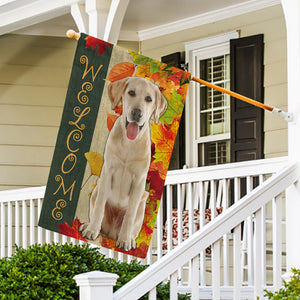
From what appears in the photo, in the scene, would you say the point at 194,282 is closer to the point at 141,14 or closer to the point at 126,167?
the point at 126,167

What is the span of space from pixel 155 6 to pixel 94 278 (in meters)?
4.71

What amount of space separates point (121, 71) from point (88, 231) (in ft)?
3.45

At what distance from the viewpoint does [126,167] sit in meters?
4.38

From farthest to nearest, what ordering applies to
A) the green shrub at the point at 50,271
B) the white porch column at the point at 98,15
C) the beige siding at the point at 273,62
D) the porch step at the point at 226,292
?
the beige siding at the point at 273,62
the white porch column at the point at 98,15
the porch step at the point at 226,292
the green shrub at the point at 50,271

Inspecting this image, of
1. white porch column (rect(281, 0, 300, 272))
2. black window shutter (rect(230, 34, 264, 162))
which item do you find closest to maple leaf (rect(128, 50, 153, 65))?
white porch column (rect(281, 0, 300, 272))

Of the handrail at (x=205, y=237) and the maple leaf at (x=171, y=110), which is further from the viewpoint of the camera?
the maple leaf at (x=171, y=110)

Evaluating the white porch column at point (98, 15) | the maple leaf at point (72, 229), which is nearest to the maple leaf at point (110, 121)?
the maple leaf at point (72, 229)

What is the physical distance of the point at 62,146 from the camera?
4.31m

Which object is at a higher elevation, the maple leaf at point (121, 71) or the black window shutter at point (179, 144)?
the black window shutter at point (179, 144)

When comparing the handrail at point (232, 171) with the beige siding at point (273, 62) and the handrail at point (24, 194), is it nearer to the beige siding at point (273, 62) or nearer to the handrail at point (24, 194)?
the handrail at point (24, 194)

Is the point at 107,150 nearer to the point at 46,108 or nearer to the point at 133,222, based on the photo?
the point at 133,222

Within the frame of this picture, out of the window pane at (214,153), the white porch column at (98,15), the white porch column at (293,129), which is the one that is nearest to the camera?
the white porch column at (293,129)

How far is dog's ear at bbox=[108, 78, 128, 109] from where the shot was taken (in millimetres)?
4320

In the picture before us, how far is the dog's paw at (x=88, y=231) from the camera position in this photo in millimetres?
4410
